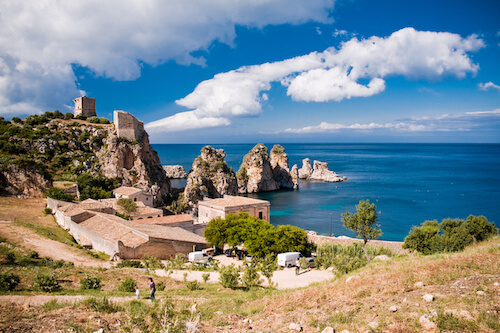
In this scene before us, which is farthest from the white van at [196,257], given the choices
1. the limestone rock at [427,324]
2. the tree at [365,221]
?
the limestone rock at [427,324]

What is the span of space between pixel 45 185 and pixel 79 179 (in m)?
5.29

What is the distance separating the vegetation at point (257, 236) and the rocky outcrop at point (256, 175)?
66646 mm

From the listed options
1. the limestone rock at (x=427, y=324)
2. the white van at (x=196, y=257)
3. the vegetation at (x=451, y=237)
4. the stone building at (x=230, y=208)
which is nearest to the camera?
the limestone rock at (x=427, y=324)

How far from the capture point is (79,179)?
47.2 metres

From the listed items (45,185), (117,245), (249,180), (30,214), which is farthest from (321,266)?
(249,180)

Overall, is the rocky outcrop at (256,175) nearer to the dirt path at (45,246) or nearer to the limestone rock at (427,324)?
the dirt path at (45,246)

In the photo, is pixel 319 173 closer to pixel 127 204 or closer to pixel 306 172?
pixel 306 172

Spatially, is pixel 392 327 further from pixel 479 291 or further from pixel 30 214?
pixel 30 214

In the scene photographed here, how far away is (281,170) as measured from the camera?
110438 millimetres

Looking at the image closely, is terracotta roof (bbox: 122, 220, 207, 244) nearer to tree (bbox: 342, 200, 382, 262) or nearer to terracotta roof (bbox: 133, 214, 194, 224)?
terracotta roof (bbox: 133, 214, 194, 224)

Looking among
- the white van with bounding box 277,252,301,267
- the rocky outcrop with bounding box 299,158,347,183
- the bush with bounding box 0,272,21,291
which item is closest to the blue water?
the rocky outcrop with bounding box 299,158,347,183

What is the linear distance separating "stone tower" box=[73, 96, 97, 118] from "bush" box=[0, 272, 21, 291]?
62.3m

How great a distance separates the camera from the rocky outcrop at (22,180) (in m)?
39.8

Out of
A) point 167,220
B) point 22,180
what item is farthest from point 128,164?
point 167,220
